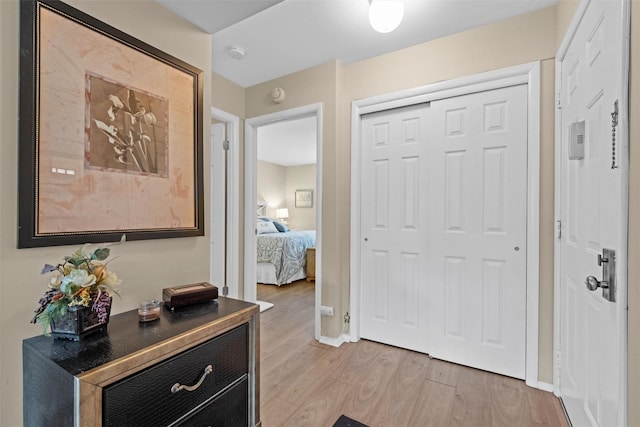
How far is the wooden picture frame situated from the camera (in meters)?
1.07

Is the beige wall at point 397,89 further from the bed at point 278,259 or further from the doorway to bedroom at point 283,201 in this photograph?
the bed at point 278,259

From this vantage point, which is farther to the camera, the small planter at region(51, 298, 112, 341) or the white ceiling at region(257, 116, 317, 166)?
the white ceiling at region(257, 116, 317, 166)

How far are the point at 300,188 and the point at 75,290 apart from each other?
6.88 m

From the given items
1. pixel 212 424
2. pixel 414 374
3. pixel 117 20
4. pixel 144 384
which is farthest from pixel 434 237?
pixel 117 20

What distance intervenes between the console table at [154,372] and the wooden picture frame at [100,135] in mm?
448

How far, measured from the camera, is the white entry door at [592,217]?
0.99m

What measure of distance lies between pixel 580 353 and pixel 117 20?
266 cm

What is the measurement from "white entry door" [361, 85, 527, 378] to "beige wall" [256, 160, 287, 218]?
16.6 feet

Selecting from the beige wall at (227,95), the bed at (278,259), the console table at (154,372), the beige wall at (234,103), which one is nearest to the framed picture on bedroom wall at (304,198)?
the bed at (278,259)

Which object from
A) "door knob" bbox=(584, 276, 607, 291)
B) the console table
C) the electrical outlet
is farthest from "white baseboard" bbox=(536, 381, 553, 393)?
the console table

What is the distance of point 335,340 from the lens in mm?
2471

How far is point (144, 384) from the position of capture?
943 millimetres

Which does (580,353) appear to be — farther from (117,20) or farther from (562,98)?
(117,20)

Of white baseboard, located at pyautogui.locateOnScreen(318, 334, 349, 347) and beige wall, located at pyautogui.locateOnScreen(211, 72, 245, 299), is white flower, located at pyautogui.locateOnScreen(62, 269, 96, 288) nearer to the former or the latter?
white baseboard, located at pyautogui.locateOnScreen(318, 334, 349, 347)
